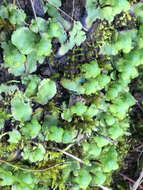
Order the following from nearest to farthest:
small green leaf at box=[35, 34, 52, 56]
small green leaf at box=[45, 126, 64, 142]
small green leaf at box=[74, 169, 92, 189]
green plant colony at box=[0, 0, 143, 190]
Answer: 1. small green leaf at box=[35, 34, 52, 56]
2. green plant colony at box=[0, 0, 143, 190]
3. small green leaf at box=[45, 126, 64, 142]
4. small green leaf at box=[74, 169, 92, 189]

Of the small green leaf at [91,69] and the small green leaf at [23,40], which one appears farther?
the small green leaf at [91,69]

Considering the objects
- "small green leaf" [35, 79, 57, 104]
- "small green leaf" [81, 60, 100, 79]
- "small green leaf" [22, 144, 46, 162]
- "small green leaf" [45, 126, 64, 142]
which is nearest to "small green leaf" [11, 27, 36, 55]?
"small green leaf" [35, 79, 57, 104]

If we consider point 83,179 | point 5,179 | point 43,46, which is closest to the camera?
point 43,46

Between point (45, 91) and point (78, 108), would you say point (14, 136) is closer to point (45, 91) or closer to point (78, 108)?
point (45, 91)

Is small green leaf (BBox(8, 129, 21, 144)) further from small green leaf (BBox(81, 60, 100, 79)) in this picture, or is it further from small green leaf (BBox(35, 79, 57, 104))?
small green leaf (BBox(81, 60, 100, 79))

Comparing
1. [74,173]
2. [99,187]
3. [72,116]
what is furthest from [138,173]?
[72,116]

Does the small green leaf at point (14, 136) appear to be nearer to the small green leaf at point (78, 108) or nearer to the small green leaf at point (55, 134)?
the small green leaf at point (55, 134)

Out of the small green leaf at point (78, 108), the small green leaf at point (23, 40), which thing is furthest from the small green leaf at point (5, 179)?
the small green leaf at point (23, 40)

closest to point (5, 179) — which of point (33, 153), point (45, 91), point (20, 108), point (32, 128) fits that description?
point (33, 153)

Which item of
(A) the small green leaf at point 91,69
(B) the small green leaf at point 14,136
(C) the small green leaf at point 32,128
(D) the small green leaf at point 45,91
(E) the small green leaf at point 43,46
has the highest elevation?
(E) the small green leaf at point 43,46
